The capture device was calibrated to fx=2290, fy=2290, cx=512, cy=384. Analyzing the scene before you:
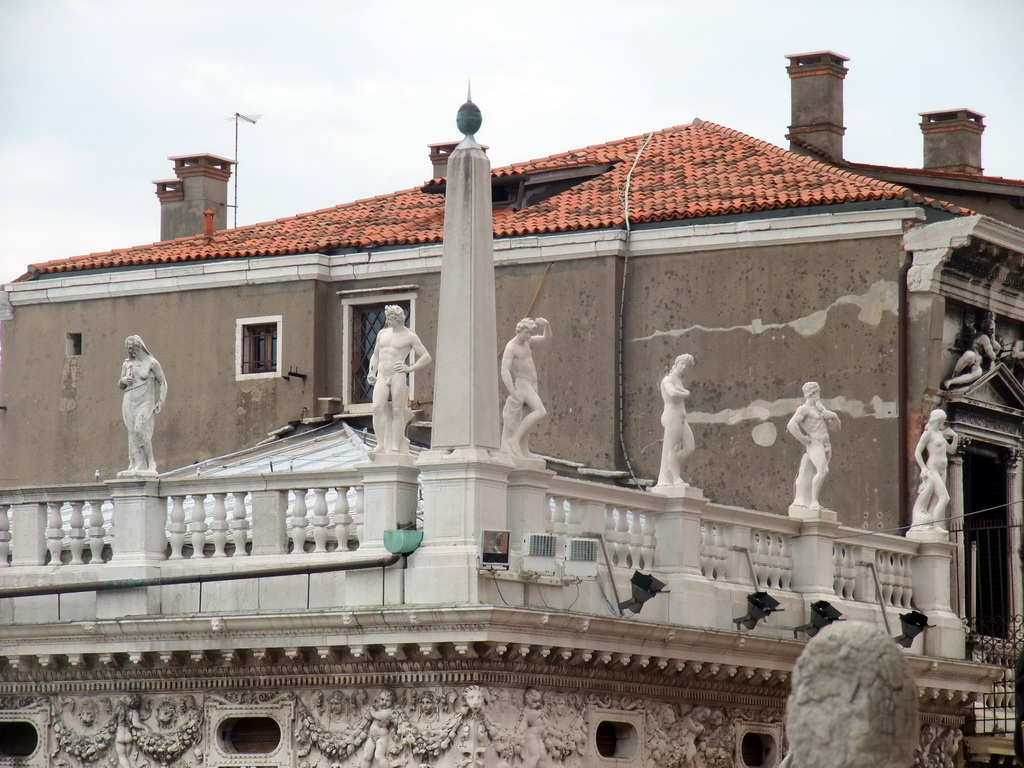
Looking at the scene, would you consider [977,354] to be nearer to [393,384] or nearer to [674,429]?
[674,429]

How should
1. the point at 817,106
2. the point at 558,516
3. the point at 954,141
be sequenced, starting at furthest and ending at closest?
the point at 954,141
the point at 817,106
the point at 558,516

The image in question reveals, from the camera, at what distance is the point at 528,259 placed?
26.5 metres

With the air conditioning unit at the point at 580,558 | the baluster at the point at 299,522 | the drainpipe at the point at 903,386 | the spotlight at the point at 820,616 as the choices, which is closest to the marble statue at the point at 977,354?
the drainpipe at the point at 903,386

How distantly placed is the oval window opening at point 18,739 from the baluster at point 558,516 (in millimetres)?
4992

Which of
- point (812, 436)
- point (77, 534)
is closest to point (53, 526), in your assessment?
point (77, 534)

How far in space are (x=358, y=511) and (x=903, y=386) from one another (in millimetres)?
8339

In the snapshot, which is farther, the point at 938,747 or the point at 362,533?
the point at 938,747

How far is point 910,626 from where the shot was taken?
907 inches

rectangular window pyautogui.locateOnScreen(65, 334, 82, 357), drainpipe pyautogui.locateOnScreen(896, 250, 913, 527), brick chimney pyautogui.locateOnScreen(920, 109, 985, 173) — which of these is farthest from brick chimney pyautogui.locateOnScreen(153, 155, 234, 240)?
drainpipe pyautogui.locateOnScreen(896, 250, 913, 527)

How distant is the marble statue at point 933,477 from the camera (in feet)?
78.2

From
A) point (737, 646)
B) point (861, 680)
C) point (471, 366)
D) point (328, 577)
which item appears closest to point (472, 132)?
point (471, 366)

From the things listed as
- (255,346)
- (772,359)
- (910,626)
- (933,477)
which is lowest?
(910,626)

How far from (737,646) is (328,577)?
13.3 ft

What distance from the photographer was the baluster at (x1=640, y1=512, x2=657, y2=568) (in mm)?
20078
